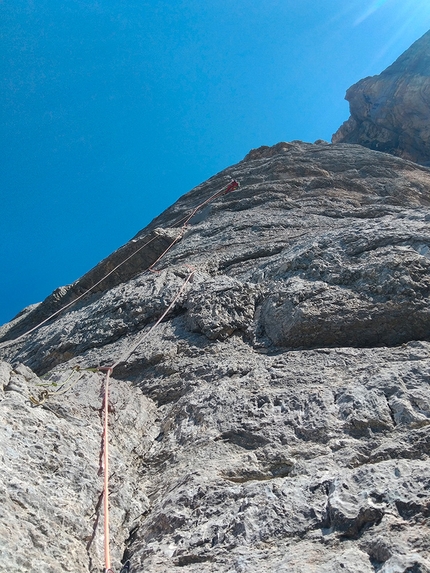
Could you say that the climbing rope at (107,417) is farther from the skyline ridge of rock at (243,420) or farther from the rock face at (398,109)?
the rock face at (398,109)

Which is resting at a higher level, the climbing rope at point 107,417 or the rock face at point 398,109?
the rock face at point 398,109

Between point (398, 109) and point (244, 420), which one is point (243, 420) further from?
point (398, 109)

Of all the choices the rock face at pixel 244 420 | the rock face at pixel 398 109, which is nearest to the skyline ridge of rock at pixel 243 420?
the rock face at pixel 244 420

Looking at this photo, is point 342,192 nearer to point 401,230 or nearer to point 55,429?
point 401,230

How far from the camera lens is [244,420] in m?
4.45

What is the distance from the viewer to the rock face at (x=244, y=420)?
305 centimetres

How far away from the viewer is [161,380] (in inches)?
230

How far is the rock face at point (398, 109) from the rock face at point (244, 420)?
30586 millimetres

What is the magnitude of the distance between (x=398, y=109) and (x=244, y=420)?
3783 centimetres

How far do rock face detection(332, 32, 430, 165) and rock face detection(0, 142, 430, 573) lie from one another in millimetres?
30586

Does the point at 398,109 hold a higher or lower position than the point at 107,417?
higher

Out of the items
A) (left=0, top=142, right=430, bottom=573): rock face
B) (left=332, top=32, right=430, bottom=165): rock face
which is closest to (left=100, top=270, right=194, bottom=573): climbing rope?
(left=0, top=142, right=430, bottom=573): rock face

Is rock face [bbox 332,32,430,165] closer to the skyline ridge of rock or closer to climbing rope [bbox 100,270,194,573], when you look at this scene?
the skyline ridge of rock

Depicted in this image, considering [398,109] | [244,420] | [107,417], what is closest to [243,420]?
[244,420]
